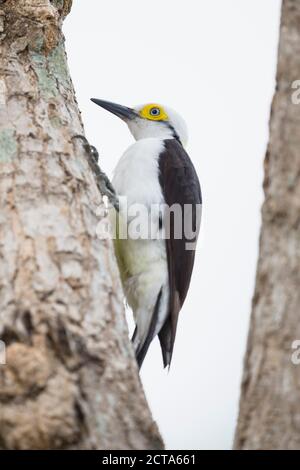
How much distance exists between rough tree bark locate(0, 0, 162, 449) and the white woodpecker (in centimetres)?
116

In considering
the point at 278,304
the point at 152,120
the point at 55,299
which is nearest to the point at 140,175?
the point at 152,120

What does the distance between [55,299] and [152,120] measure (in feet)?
11.5

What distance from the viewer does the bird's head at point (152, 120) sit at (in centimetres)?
610

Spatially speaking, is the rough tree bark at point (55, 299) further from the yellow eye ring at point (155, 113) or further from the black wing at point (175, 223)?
the yellow eye ring at point (155, 113)

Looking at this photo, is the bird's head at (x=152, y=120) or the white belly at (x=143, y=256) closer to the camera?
the white belly at (x=143, y=256)

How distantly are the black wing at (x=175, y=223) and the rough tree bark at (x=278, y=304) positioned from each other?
216cm

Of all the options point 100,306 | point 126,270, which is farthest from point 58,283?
point 126,270

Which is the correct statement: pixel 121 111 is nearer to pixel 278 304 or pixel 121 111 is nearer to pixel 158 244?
pixel 158 244

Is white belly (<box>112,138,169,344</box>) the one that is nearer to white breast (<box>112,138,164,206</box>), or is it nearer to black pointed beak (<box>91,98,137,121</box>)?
white breast (<box>112,138,164,206</box>)

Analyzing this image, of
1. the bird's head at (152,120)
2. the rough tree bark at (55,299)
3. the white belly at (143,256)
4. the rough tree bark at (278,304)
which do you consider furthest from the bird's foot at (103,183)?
the rough tree bark at (278,304)

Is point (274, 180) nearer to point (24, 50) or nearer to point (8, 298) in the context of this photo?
point (8, 298)

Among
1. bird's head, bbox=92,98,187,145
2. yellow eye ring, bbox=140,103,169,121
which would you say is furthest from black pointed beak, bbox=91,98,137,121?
yellow eye ring, bbox=140,103,169,121

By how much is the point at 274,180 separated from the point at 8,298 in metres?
1.11
